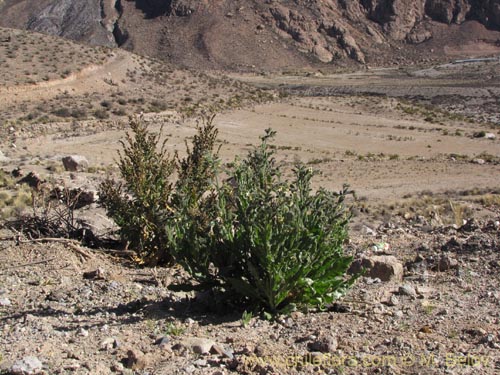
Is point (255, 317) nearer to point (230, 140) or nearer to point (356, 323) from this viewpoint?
point (356, 323)

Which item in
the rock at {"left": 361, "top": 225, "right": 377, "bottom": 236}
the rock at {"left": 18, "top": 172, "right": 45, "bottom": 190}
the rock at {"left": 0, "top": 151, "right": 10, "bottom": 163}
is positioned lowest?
the rock at {"left": 0, "top": 151, "right": 10, "bottom": 163}

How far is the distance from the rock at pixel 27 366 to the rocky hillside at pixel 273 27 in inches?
3324

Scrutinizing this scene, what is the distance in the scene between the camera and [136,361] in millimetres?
4172

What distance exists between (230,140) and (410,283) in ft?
73.0

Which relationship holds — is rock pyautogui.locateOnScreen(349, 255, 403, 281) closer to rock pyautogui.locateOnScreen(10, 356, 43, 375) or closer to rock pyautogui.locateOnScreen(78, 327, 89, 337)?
rock pyautogui.locateOnScreen(78, 327, 89, 337)

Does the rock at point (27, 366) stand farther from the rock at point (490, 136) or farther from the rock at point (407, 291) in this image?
the rock at point (490, 136)

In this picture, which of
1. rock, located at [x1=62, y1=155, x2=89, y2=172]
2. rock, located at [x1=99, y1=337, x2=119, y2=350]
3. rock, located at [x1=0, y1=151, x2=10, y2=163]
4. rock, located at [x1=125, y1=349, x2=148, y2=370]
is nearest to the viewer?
rock, located at [x1=125, y1=349, x2=148, y2=370]

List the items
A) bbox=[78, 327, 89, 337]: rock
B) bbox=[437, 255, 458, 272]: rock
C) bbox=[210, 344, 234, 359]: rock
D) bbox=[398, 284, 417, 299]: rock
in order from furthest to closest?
bbox=[437, 255, 458, 272]: rock → bbox=[398, 284, 417, 299]: rock → bbox=[78, 327, 89, 337]: rock → bbox=[210, 344, 234, 359]: rock

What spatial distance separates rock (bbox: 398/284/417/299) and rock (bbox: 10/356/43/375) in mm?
3119

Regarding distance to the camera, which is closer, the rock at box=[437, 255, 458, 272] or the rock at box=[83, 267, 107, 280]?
the rock at box=[83, 267, 107, 280]

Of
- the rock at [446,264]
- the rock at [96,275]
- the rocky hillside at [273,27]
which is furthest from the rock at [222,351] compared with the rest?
the rocky hillside at [273,27]

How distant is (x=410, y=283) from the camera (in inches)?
242

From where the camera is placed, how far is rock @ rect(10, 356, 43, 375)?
156 inches

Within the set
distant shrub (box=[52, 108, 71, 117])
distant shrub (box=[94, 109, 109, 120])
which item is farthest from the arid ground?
distant shrub (box=[94, 109, 109, 120])
